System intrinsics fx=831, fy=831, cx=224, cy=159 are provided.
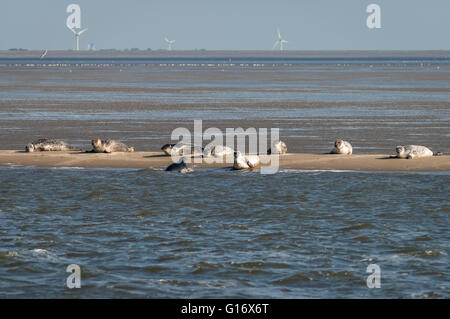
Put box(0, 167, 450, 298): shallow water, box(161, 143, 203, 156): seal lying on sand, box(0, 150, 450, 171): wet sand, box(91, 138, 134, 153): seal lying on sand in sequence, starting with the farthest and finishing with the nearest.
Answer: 1. box(91, 138, 134, 153): seal lying on sand
2. box(161, 143, 203, 156): seal lying on sand
3. box(0, 150, 450, 171): wet sand
4. box(0, 167, 450, 298): shallow water

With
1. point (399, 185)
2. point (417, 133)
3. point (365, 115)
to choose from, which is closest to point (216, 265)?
point (399, 185)

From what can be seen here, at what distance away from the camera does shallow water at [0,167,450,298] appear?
12.4 meters

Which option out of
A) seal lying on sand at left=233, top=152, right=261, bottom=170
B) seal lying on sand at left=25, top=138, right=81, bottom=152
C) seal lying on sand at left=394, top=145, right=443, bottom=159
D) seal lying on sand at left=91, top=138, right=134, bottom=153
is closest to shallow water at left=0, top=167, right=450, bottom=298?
seal lying on sand at left=233, top=152, right=261, bottom=170

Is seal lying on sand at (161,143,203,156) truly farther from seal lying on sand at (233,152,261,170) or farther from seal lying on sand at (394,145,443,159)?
seal lying on sand at (394,145,443,159)

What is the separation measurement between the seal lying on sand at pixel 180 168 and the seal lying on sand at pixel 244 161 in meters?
1.26

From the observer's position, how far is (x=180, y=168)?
904 inches

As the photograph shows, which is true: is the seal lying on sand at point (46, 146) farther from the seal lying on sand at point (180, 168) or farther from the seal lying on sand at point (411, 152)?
the seal lying on sand at point (411, 152)

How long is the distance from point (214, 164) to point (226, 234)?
869 cm

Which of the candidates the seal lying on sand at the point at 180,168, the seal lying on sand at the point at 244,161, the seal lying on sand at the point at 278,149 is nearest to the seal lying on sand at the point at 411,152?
the seal lying on sand at the point at 278,149

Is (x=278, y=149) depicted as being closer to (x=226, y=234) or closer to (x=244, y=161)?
(x=244, y=161)

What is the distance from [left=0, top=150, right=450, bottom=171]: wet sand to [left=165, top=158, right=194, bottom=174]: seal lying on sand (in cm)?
75

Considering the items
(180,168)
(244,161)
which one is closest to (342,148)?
(244,161)

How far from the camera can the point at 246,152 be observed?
26328mm
